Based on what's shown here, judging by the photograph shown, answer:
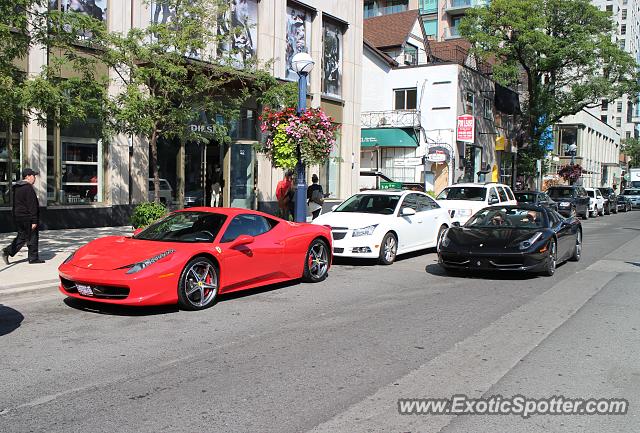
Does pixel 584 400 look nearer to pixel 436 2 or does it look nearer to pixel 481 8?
pixel 481 8

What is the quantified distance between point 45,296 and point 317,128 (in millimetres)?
6995

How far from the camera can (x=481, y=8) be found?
3375cm

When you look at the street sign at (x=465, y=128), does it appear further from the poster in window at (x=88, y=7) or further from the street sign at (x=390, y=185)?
the poster in window at (x=88, y=7)

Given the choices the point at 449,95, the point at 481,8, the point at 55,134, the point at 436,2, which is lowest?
the point at 55,134

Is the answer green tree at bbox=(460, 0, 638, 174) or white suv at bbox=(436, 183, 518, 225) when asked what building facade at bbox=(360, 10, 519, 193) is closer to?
green tree at bbox=(460, 0, 638, 174)

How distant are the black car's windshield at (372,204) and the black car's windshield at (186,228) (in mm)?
5079

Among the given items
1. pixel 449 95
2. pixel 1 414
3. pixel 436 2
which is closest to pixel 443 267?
pixel 1 414

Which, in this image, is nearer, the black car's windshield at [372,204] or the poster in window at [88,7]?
the black car's windshield at [372,204]

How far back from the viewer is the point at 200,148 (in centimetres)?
2036

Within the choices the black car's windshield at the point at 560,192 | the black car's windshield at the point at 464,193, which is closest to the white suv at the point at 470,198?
the black car's windshield at the point at 464,193

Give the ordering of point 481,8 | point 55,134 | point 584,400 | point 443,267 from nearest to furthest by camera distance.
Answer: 1. point 584,400
2. point 443,267
3. point 55,134
4. point 481,8

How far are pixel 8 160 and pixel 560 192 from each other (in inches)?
1014

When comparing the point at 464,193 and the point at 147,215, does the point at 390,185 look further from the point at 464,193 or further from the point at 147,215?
the point at 147,215

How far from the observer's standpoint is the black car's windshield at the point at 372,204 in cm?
1324
